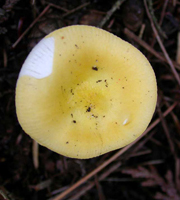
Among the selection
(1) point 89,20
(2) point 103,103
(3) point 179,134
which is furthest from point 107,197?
(1) point 89,20

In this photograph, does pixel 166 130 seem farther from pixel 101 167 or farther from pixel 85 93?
pixel 85 93

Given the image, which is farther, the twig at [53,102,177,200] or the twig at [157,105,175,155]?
the twig at [157,105,175,155]

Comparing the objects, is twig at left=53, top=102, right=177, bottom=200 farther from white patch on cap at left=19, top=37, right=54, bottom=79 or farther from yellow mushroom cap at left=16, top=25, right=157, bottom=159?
white patch on cap at left=19, top=37, right=54, bottom=79

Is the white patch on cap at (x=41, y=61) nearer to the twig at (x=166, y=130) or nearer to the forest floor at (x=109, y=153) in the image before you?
the forest floor at (x=109, y=153)

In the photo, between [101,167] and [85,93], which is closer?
[85,93]

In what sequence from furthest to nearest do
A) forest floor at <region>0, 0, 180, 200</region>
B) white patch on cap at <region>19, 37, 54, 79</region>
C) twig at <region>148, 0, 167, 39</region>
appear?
twig at <region>148, 0, 167, 39</region> → forest floor at <region>0, 0, 180, 200</region> → white patch on cap at <region>19, 37, 54, 79</region>

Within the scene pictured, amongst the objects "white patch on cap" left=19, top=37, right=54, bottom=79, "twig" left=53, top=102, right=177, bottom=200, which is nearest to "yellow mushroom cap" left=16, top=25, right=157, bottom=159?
"white patch on cap" left=19, top=37, right=54, bottom=79

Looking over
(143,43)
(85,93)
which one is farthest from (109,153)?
(143,43)

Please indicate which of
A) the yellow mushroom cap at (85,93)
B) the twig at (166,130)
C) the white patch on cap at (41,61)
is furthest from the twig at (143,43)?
the white patch on cap at (41,61)
